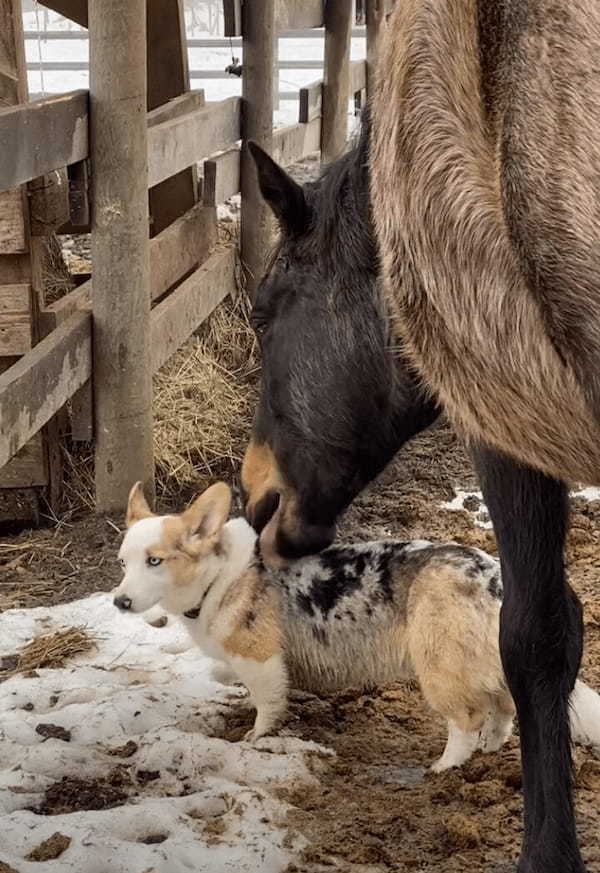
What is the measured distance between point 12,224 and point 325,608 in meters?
2.11

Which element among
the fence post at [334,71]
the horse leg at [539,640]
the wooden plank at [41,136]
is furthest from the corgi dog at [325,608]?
the fence post at [334,71]

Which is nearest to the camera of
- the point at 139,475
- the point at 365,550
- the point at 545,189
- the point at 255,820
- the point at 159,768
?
the point at 545,189

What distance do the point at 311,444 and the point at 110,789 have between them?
3.44ft

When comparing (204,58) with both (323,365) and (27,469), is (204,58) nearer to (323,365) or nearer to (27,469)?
(27,469)

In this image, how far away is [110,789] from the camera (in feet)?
11.3

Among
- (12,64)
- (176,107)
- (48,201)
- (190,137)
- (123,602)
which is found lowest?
(123,602)

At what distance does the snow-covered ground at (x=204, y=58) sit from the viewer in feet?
64.0

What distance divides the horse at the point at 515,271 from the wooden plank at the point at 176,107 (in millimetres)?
3240

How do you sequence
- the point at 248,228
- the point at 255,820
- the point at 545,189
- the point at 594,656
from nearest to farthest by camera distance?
the point at 545,189
the point at 255,820
the point at 594,656
the point at 248,228

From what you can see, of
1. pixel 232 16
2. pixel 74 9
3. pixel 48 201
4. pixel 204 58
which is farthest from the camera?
pixel 204 58

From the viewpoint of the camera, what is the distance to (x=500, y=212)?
194 cm

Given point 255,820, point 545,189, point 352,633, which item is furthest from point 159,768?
point 545,189

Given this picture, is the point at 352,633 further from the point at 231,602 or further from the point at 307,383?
the point at 307,383

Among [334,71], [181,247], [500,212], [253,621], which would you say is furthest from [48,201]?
[334,71]
